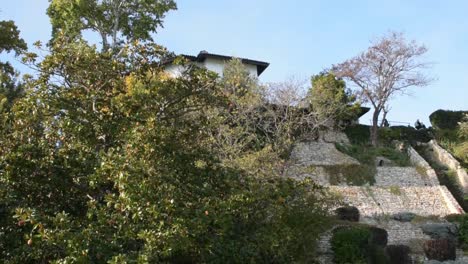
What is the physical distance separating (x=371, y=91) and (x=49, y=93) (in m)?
33.5

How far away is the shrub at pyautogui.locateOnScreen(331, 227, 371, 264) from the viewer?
56.7 feet

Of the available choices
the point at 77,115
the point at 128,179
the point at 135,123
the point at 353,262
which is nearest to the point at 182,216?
the point at 128,179

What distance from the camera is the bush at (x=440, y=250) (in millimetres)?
18984

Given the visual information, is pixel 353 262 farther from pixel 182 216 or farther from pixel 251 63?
pixel 251 63

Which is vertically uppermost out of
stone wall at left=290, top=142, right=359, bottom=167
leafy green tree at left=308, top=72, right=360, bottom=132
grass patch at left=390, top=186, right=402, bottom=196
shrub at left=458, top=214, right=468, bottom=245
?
leafy green tree at left=308, top=72, right=360, bottom=132

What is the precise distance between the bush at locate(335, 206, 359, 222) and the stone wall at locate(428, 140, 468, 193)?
437 inches

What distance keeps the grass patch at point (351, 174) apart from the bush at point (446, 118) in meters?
15.0

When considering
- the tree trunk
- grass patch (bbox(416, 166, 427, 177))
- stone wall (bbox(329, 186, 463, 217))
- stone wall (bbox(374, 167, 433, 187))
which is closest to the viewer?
stone wall (bbox(329, 186, 463, 217))

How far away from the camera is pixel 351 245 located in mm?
17438

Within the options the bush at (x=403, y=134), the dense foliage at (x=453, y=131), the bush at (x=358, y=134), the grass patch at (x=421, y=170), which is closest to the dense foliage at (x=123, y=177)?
the grass patch at (x=421, y=170)

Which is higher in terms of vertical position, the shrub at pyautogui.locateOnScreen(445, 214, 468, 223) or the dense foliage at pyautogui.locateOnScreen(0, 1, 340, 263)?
the dense foliage at pyautogui.locateOnScreen(0, 1, 340, 263)

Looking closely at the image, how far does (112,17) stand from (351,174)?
16.4 meters

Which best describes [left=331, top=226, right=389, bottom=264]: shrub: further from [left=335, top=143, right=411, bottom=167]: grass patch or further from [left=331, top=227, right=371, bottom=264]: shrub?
[left=335, top=143, right=411, bottom=167]: grass patch

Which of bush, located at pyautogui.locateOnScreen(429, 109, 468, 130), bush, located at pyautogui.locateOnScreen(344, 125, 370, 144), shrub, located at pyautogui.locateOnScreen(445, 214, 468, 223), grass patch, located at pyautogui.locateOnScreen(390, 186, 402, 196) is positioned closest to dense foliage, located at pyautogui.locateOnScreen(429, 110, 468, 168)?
bush, located at pyautogui.locateOnScreen(429, 109, 468, 130)
